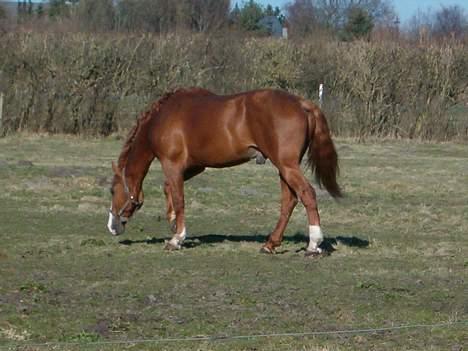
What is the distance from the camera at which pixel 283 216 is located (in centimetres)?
1295

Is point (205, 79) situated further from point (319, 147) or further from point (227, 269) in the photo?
point (227, 269)

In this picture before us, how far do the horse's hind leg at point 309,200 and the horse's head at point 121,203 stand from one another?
71.5 inches

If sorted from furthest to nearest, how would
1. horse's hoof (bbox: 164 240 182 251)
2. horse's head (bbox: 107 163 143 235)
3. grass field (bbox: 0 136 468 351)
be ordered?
1. horse's head (bbox: 107 163 143 235)
2. horse's hoof (bbox: 164 240 182 251)
3. grass field (bbox: 0 136 468 351)

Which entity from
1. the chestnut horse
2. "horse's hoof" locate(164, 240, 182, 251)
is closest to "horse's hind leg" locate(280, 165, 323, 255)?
the chestnut horse

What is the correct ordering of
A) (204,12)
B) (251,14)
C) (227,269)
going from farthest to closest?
(251,14) < (204,12) < (227,269)

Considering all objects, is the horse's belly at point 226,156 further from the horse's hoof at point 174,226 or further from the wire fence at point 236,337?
the wire fence at point 236,337

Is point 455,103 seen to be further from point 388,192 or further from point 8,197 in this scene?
point 8,197

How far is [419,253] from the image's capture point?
13.1 meters

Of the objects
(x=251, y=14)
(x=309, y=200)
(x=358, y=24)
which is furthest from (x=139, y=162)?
(x=251, y=14)

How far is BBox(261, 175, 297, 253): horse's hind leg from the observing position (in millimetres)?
12828

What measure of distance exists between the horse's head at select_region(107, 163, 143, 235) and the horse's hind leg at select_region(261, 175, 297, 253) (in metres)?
1.59

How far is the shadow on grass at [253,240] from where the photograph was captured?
1346 cm

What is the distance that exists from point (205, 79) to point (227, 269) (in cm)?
2359

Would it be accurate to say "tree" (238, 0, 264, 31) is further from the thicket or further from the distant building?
the thicket
